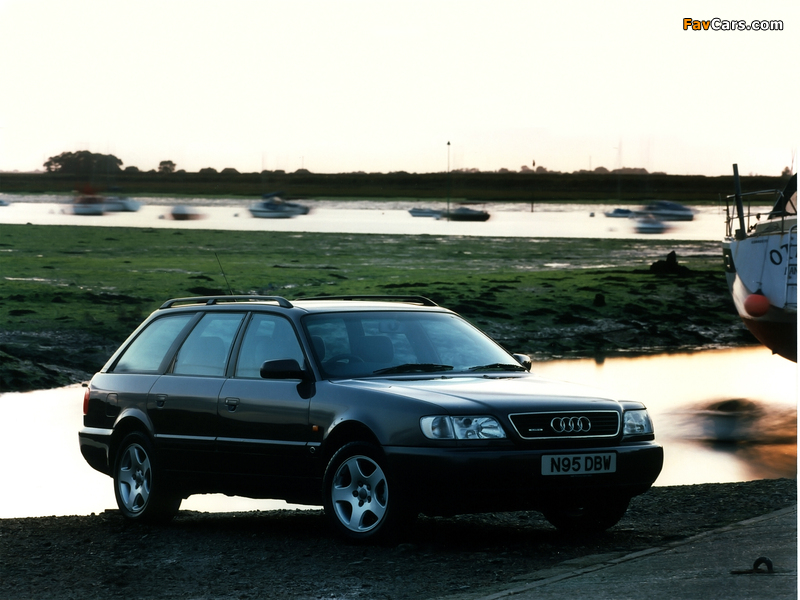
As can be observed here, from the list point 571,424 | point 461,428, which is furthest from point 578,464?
point 461,428

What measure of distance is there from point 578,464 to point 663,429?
12.2 metres

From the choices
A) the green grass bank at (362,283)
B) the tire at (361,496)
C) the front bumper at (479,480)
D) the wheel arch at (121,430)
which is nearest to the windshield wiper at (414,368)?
the tire at (361,496)

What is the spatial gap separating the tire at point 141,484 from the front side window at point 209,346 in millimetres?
646

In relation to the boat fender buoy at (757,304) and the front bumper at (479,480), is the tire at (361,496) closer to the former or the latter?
the front bumper at (479,480)

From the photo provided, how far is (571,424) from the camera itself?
7789mm

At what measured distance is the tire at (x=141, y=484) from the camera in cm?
940

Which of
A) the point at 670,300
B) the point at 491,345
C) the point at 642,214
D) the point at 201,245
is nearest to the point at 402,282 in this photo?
the point at 670,300

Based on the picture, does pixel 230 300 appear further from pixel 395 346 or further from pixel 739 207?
pixel 739 207

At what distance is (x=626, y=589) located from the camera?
6371mm

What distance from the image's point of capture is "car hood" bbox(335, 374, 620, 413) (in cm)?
767

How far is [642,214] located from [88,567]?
338ft

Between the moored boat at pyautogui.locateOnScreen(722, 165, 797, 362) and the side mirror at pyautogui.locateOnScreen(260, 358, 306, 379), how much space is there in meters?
20.7

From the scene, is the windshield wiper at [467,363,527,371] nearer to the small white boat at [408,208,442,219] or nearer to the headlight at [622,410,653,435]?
the headlight at [622,410,653,435]

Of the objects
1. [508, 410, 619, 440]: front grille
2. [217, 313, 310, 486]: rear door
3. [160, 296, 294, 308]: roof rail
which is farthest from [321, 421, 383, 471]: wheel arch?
[160, 296, 294, 308]: roof rail
